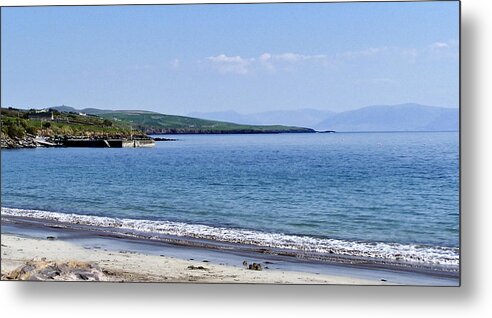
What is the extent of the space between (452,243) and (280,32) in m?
1.57

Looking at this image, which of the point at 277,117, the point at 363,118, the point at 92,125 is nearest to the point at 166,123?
the point at 92,125

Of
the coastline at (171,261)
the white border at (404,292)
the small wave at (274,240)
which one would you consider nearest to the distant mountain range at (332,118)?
the white border at (404,292)

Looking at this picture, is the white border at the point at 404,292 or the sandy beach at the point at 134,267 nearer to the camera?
the white border at the point at 404,292

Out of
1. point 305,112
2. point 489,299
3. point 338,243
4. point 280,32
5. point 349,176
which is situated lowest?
point 489,299

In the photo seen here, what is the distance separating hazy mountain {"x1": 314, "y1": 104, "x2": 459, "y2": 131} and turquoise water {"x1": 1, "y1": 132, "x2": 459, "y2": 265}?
59 millimetres

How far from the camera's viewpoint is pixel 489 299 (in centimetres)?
423

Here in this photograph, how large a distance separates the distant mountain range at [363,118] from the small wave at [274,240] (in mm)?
673

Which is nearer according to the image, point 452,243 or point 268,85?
point 452,243

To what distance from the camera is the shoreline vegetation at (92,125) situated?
4.68 metres

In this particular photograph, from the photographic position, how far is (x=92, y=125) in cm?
480

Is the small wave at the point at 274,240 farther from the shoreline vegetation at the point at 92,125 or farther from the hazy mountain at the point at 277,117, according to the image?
the hazy mountain at the point at 277,117

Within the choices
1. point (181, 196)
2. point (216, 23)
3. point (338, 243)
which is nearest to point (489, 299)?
point (338, 243)

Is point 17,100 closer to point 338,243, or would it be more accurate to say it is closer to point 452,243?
point 338,243

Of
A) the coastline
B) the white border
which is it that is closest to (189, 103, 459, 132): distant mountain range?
A: the white border
